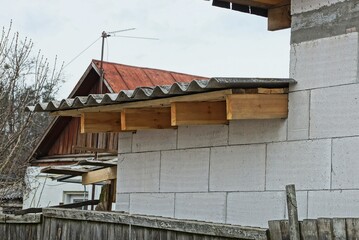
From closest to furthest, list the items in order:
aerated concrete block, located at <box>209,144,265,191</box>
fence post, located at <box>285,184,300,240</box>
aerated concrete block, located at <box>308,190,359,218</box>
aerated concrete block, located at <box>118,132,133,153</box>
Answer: fence post, located at <box>285,184,300,240</box> < aerated concrete block, located at <box>308,190,359,218</box> < aerated concrete block, located at <box>209,144,265,191</box> < aerated concrete block, located at <box>118,132,133,153</box>

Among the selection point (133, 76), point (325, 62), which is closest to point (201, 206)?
point (325, 62)

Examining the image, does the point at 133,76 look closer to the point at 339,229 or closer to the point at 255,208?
the point at 255,208

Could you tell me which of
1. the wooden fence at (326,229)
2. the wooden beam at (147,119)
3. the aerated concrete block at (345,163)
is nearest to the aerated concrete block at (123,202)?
the wooden beam at (147,119)

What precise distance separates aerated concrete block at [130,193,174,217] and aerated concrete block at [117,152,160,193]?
0.07m

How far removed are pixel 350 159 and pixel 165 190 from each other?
235cm

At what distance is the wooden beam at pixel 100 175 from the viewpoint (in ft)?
31.5

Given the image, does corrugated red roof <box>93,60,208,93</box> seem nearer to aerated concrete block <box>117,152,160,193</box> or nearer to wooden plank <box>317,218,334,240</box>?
aerated concrete block <box>117,152,160,193</box>

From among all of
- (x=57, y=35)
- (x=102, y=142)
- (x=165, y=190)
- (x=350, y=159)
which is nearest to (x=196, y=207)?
(x=165, y=190)

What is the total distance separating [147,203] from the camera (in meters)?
7.90

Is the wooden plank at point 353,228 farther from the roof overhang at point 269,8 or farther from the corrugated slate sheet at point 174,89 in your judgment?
the roof overhang at point 269,8

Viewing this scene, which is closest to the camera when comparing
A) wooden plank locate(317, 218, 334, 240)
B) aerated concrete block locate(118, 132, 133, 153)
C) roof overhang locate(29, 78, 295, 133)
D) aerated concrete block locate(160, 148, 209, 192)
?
wooden plank locate(317, 218, 334, 240)

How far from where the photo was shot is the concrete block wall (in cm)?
596

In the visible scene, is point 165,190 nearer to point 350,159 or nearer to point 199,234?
point 199,234

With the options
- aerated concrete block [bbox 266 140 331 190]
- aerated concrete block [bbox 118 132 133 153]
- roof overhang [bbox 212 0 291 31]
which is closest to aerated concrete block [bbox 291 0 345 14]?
roof overhang [bbox 212 0 291 31]
